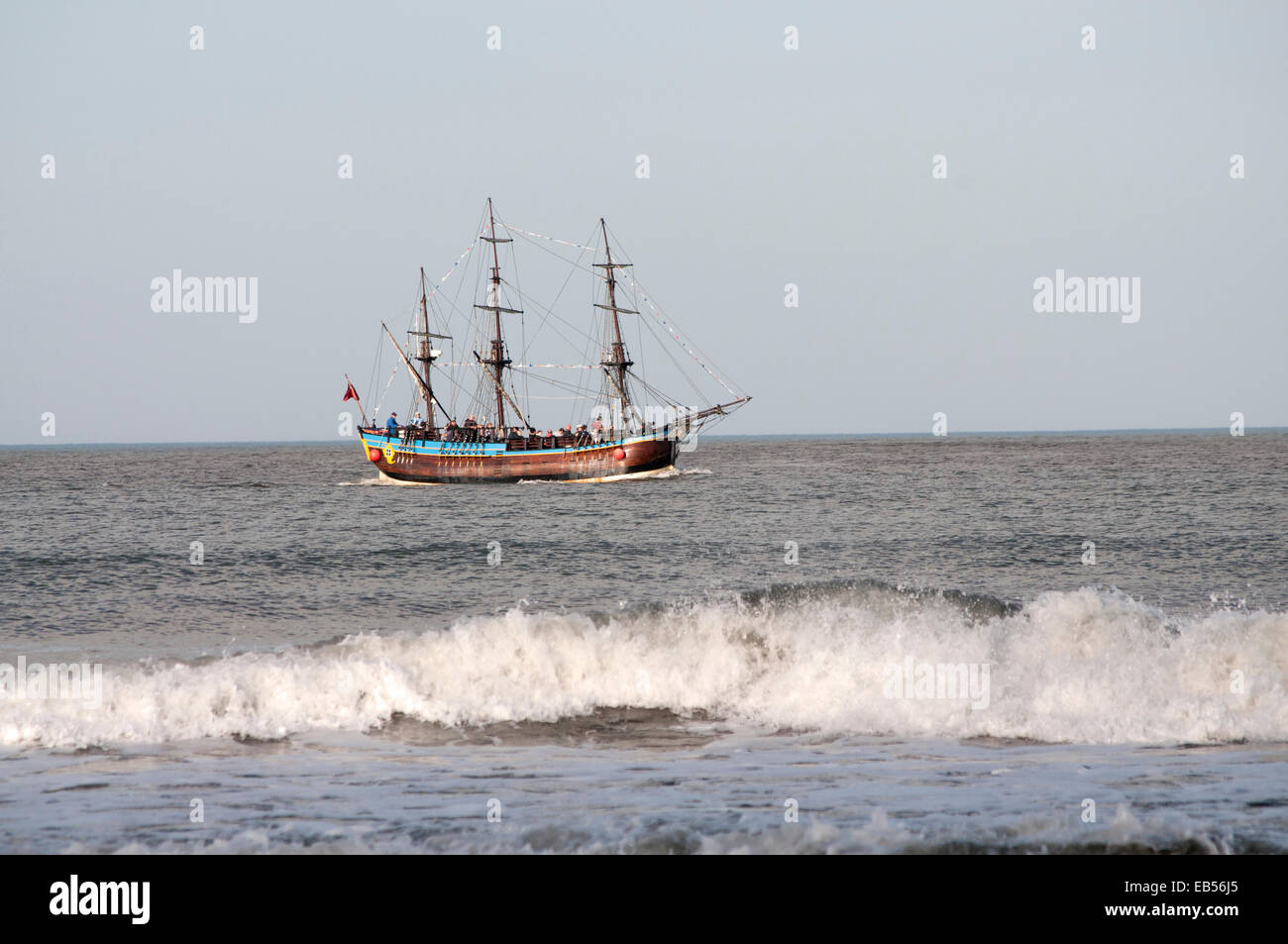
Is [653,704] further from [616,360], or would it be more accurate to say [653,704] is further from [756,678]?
[616,360]

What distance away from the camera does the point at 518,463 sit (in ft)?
285

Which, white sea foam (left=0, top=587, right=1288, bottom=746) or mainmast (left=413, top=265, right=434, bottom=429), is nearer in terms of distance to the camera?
white sea foam (left=0, top=587, right=1288, bottom=746)

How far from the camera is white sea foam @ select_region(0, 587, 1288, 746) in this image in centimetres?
1152

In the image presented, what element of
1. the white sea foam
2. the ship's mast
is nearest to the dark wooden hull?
A: the ship's mast

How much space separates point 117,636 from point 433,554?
46.8 ft

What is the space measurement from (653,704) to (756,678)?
60.6 inches

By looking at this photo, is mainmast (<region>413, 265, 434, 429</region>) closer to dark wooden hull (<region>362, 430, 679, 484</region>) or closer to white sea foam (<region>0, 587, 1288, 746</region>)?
dark wooden hull (<region>362, 430, 679, 484</region>)

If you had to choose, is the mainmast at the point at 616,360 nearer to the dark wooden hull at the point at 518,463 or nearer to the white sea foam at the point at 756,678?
the dark wooden hull at the point at 518,463

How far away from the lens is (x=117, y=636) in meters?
17.5

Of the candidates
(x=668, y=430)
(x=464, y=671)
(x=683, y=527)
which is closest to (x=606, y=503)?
(x=683, y=527)

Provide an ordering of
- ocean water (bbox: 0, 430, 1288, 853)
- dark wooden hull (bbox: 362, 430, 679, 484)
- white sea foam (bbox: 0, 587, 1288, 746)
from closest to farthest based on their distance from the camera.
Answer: ocean water (bbox: 0, 430, 1288, 853) < white sea foam (bbox: 0, 587, 1288, 746) < dark wooden hull (bbox: 362, 430, 679, 484)

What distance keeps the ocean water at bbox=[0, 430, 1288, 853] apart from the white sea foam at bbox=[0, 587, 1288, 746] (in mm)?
48

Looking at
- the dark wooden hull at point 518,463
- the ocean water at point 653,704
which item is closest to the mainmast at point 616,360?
the dark wooden hull at point 518,463

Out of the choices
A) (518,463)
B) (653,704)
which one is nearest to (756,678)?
(653,704)
